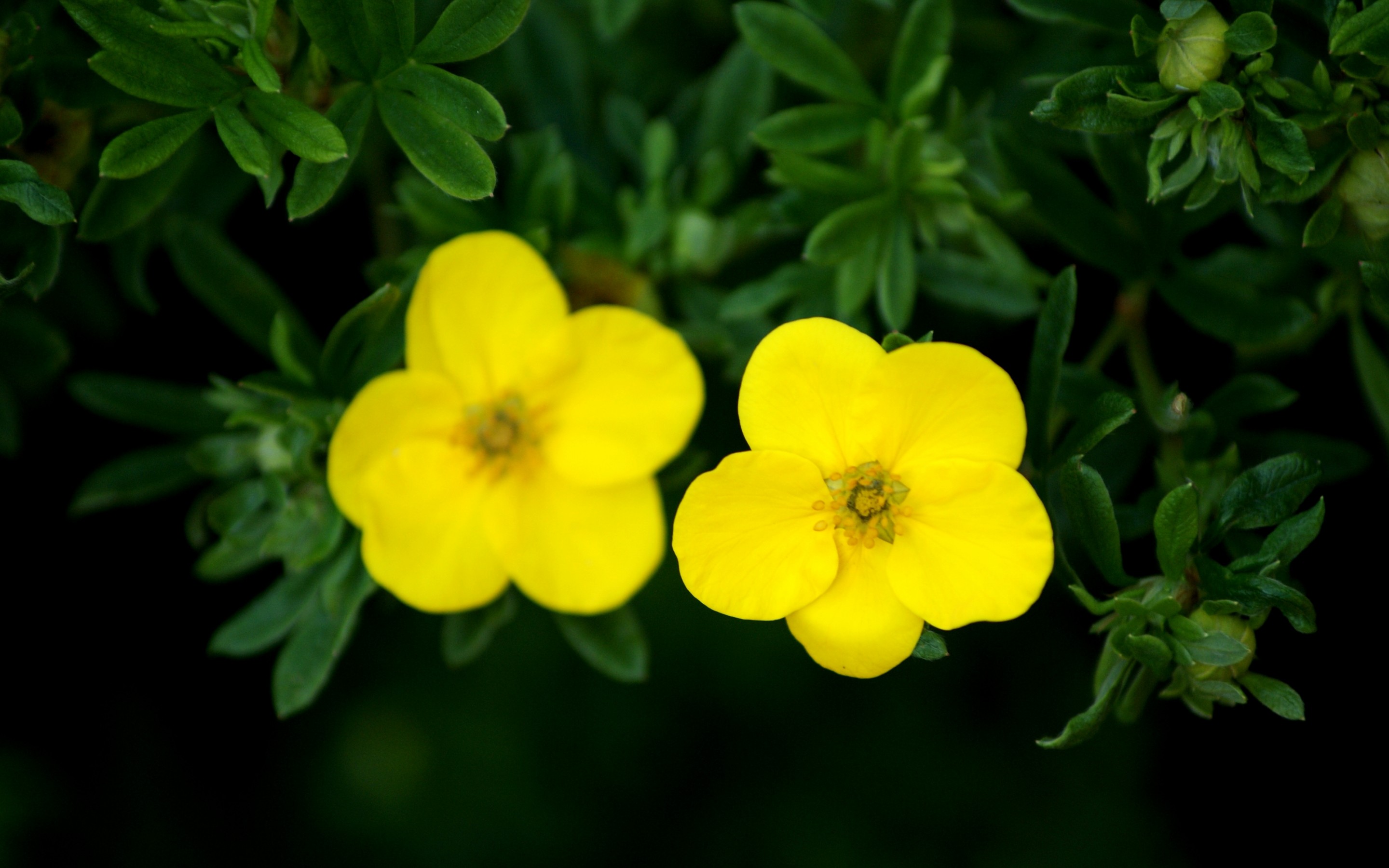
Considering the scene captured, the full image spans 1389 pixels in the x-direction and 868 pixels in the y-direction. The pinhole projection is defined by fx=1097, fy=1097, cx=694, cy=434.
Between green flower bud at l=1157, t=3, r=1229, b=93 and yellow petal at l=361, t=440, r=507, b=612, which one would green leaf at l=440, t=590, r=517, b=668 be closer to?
yellow petal at l=361, t=440, r=507, b=612

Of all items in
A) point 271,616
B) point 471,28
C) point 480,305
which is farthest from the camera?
point 271,616

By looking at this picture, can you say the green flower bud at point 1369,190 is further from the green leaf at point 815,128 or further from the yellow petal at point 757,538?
the yellow petal at point 757,538

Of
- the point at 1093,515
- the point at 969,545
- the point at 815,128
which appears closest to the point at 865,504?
the point at 969,545

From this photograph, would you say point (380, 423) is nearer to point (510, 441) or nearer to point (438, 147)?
point (510, 441)

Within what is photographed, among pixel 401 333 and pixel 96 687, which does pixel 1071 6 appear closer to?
pixel 401 333

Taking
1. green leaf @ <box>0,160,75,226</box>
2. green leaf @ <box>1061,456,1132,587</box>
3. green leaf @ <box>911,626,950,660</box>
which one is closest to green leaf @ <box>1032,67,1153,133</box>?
green leaf @ <box>1061,456,1132,587</box>

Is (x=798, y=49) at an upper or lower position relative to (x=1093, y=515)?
upper
